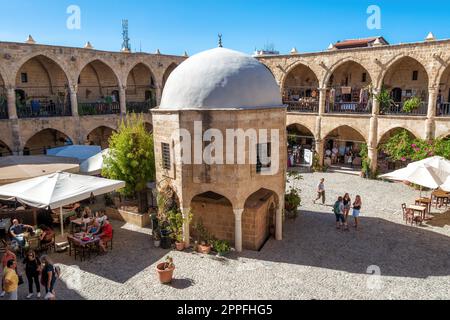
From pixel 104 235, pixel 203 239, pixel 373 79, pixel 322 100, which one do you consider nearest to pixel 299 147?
pixel 322 100

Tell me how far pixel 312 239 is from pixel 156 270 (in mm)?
5250

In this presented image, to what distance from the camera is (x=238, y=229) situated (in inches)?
413

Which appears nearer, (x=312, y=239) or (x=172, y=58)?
(x=312, y=239)

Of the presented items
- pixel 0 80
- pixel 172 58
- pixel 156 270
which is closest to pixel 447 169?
pixel 156 270

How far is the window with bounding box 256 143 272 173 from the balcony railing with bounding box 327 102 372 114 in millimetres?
12148

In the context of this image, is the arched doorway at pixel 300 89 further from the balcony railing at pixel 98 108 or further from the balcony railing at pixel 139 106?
the balcony railing at pixel 98 108

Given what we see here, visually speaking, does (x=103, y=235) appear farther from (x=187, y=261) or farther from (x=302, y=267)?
(x=302, y=267)

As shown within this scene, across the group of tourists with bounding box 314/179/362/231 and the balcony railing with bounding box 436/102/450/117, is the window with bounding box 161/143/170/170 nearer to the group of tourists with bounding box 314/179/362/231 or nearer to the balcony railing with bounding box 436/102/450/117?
the group of tourists with bounding box 314/179/362/231

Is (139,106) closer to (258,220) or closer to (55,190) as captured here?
(55,190)

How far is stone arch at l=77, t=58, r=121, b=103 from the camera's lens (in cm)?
2303

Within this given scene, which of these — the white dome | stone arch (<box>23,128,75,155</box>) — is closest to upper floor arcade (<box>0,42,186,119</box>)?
stone arch (<box>23,128,75,155</box>)

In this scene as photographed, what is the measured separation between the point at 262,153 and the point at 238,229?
2.42m

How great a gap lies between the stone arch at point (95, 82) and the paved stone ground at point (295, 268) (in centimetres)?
1360

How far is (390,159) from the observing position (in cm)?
2114
